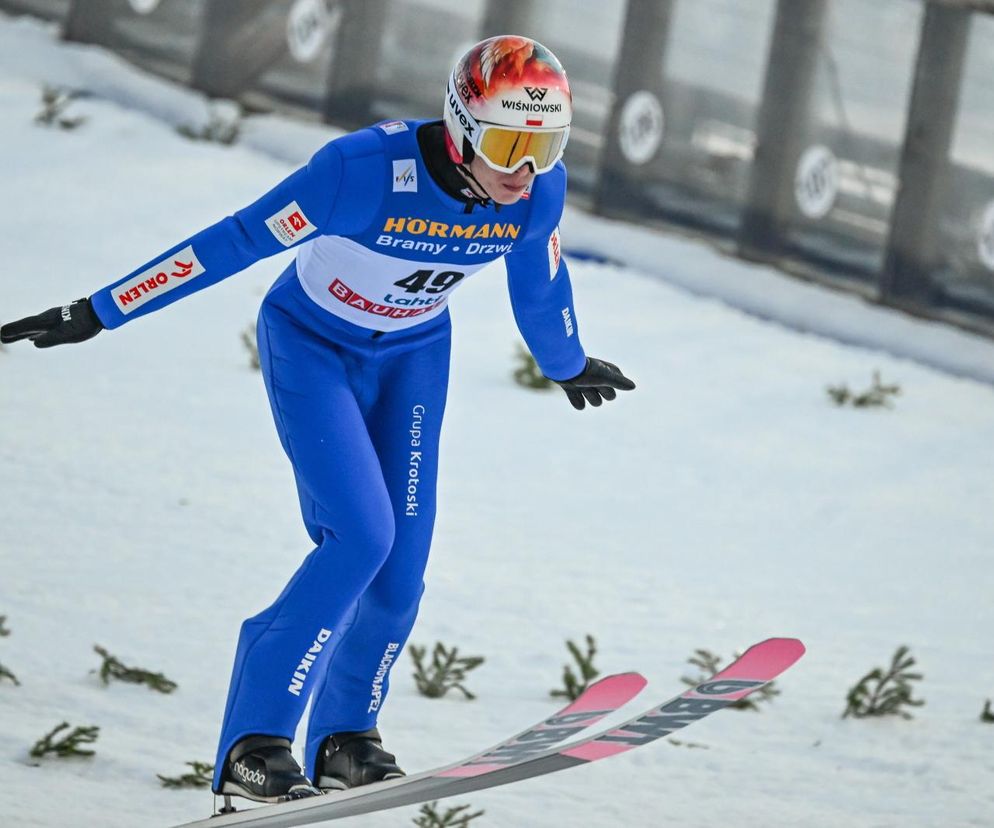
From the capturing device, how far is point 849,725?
5230 mm

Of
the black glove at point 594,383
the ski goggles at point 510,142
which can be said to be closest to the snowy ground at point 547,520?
the black glove at point 594,383

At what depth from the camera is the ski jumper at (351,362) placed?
11.6ft

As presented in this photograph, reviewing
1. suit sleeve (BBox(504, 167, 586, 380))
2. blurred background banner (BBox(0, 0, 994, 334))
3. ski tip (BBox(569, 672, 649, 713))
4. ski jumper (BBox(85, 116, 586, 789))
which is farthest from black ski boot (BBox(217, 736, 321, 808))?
blurred background banner (BBox(0, 0, 994, 334))

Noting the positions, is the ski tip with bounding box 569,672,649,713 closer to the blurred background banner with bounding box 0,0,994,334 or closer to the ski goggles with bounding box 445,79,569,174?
the ski goggles with bounding box 445,79,569,174

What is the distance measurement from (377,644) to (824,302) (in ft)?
21.5

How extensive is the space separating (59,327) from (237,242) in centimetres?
46

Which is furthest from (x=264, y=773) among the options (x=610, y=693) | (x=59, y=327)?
(x=59, y=327)

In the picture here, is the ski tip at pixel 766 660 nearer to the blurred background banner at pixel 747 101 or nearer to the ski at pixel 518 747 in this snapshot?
the ski at pixel 518 747

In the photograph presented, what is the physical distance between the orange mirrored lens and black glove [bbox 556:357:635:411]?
0.92 meters

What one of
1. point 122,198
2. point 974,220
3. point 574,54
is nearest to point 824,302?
point 974,220

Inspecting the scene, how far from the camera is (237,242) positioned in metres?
3.53

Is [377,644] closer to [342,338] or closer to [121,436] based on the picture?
[342,338]

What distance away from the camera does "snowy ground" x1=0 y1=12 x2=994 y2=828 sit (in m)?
4.63

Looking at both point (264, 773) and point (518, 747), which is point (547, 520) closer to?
point (518, 747)
